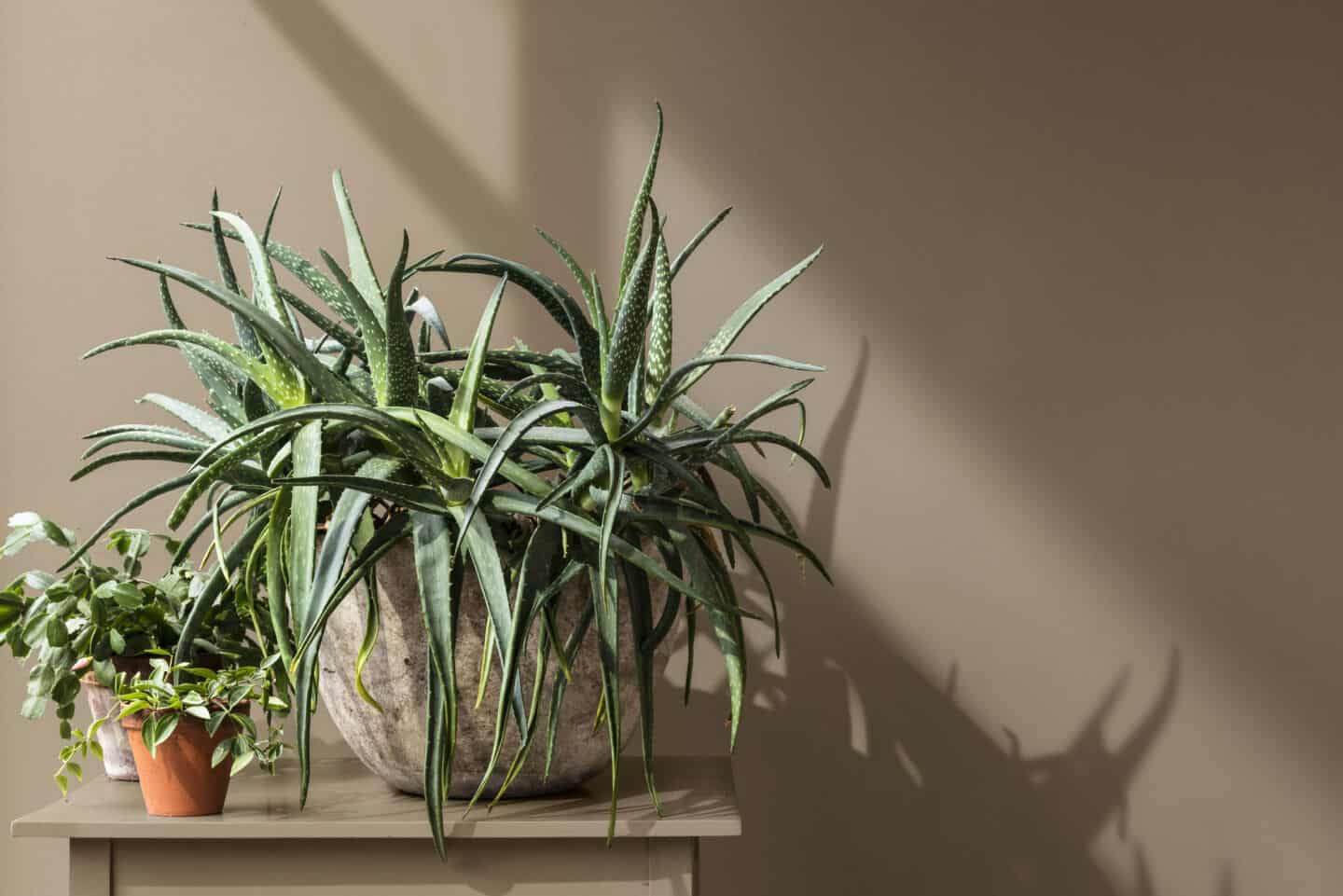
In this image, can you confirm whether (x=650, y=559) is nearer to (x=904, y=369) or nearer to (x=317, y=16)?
(x=904, y=369)

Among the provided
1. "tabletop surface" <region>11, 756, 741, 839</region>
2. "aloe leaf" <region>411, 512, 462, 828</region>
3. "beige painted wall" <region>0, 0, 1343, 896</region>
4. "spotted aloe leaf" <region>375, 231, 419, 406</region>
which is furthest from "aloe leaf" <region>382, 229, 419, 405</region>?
"beige painted wall" <region>0, 0, 1343, 896</region>

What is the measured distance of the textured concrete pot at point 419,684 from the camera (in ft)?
3.49

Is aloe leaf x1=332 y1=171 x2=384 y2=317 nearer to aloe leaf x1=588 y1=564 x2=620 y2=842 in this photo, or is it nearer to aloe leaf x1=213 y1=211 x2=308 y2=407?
aloe leaf x1=213 y1=211 x2=308 y2=407

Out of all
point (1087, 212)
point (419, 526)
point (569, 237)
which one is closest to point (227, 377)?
point (419, 526)

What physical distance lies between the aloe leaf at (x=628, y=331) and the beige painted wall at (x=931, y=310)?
0.52 meters

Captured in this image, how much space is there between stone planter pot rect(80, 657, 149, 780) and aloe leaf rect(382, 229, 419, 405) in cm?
36

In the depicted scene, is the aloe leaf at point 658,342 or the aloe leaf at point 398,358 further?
the aloe leaf at point 658,342

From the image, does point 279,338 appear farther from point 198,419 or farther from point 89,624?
point 89,624

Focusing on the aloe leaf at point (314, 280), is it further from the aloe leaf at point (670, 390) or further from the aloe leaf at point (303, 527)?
the aloe leaf at point (670, 390)

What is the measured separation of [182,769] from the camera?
105 centimetres

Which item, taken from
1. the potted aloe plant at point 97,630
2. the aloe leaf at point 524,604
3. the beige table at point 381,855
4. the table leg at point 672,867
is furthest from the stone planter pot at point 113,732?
the table leg at point 672,867

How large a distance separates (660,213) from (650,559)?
0.62 meters

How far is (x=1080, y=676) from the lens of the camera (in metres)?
1.53

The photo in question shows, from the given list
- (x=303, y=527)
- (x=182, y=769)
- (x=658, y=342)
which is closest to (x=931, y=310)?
(x=658, y=342)
